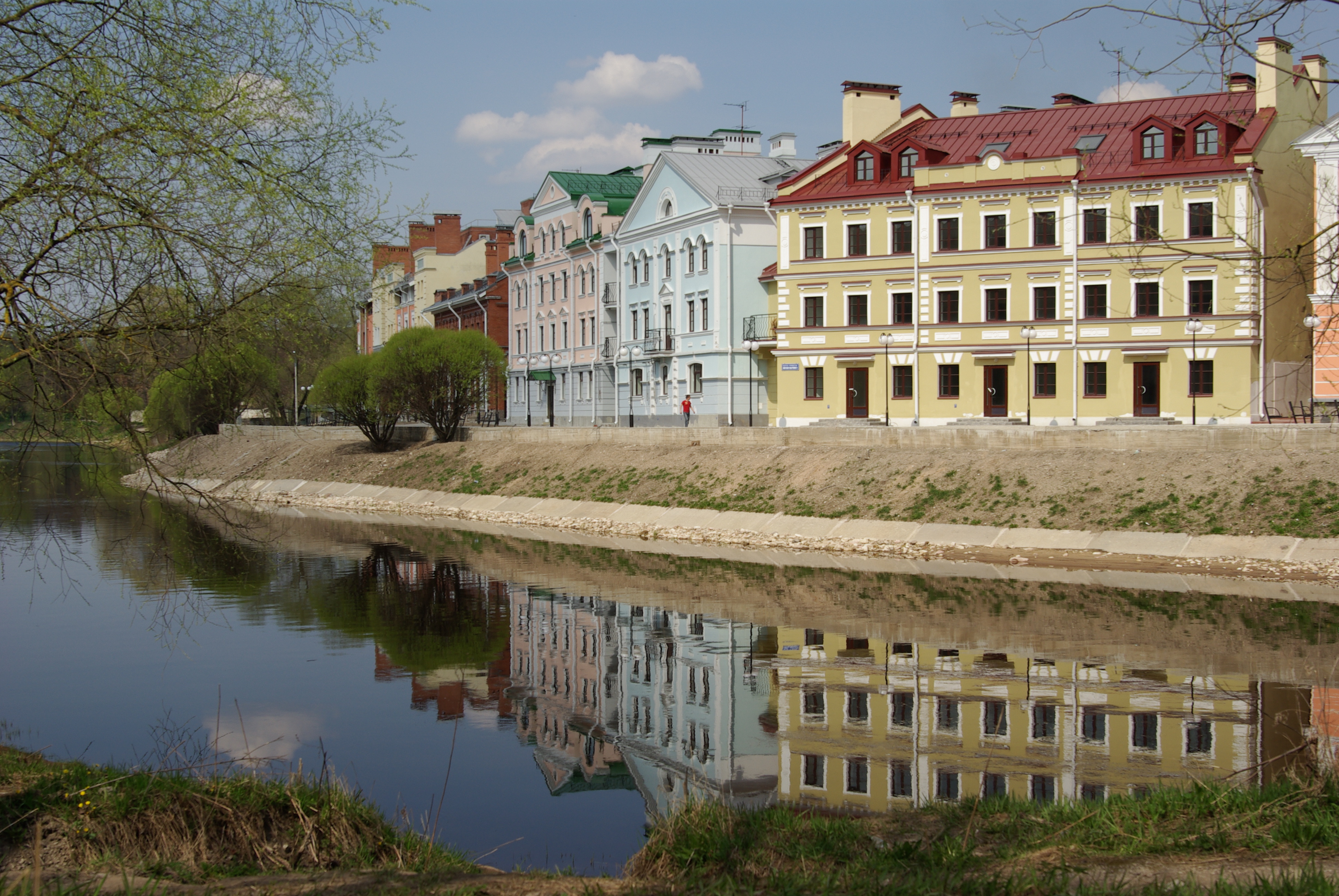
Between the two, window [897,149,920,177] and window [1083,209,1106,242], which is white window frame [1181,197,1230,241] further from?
window [897,149,920,177]

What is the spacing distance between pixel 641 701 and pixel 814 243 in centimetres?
3339

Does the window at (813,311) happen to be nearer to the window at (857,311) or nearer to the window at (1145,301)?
the window at (857,311)

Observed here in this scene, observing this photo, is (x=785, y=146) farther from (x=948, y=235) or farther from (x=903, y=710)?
(x=903, y=710)

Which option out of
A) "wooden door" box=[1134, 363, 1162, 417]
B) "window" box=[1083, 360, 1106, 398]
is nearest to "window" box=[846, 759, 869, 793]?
"wooden door" box=[1134, 363, 1162, 417]

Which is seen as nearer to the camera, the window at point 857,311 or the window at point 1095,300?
the window at point 1095,300

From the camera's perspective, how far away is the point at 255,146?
11.2m

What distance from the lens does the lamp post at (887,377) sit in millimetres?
47344

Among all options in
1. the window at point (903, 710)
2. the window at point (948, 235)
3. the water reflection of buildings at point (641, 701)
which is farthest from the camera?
the window at point (948, 235)

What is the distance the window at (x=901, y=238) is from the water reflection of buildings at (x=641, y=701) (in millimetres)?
25302

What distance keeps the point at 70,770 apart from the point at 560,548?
91.6 feet

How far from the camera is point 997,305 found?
47094mm

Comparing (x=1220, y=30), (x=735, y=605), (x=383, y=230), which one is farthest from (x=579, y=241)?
(x=1220, y=30)

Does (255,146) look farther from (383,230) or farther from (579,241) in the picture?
(579,241)

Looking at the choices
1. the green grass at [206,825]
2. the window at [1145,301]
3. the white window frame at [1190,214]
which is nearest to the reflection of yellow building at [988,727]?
the green grass at [206,825]
